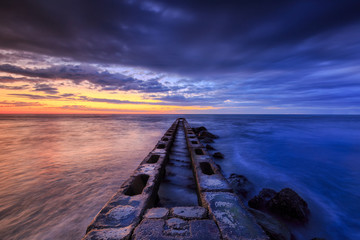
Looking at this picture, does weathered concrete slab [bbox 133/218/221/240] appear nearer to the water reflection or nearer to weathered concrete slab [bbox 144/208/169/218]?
weathered concrete slab [bbox 144/208/169/218]

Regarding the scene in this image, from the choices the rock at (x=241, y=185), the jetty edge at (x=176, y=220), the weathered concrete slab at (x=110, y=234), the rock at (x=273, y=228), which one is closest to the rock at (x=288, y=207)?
the rock at (x=273, y=228)

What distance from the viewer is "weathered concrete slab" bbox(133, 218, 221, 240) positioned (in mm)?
1545

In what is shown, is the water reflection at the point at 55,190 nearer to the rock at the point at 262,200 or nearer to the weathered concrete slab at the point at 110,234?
the weathered concrete slab at the point at 110,234

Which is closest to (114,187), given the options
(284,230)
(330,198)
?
(284,230)

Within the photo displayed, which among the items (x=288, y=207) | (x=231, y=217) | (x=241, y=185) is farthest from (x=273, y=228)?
(x=241, y=185)

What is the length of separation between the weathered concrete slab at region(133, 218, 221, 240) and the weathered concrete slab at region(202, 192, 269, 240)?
118 millimetres

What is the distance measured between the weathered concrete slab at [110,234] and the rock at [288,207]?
301 cm

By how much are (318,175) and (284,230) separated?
16.6 ft

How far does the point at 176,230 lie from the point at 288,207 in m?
2.69

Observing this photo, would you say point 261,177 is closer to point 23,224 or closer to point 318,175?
point 318,175

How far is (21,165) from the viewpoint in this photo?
5.97 metres

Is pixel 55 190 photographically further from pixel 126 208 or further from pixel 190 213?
pixel 190 213

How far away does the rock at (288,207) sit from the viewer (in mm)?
3035

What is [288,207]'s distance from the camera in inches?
120
